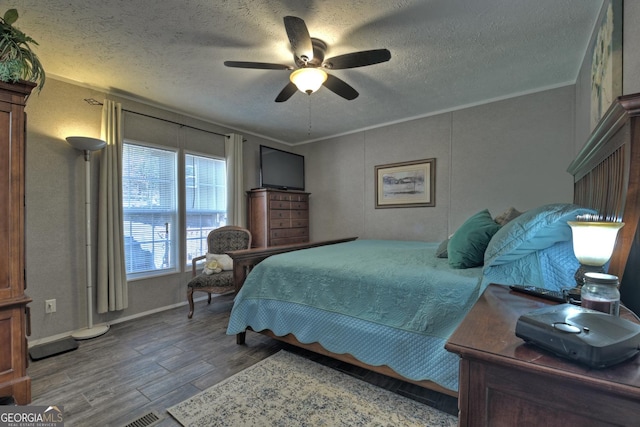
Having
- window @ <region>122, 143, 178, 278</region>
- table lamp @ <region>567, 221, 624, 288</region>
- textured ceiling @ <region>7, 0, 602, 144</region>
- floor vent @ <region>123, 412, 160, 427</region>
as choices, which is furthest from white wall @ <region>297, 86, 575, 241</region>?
floor vent @ <region>123, 412, 160, 427</region>

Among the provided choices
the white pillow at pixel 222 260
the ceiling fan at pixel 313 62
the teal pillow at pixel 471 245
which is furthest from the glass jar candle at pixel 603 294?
the white pillow at pixel 222 260

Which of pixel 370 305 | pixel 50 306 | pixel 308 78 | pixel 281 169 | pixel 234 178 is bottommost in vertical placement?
pixel 50 306

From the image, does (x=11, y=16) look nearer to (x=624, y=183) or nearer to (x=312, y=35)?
(x=312, y=35)

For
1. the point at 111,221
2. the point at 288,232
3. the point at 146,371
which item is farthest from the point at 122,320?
the point at 288,232

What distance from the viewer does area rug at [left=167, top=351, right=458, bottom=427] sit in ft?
5.19

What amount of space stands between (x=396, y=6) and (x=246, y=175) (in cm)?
333

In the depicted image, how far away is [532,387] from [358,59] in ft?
7.07

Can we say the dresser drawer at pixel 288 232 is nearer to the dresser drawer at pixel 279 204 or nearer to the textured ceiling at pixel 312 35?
the dresser drawer at pixel 279 204

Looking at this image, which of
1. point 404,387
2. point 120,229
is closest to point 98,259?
point 120,229

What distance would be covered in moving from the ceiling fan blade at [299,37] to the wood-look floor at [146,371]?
239 centimetres

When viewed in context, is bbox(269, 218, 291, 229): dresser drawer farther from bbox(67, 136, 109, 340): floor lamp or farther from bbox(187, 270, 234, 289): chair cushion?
bbox(67, 136, 109, 340): floor lamp

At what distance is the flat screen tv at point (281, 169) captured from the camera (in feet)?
15.1

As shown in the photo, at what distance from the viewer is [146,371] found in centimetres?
213

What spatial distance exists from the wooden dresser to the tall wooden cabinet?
2.83 m
